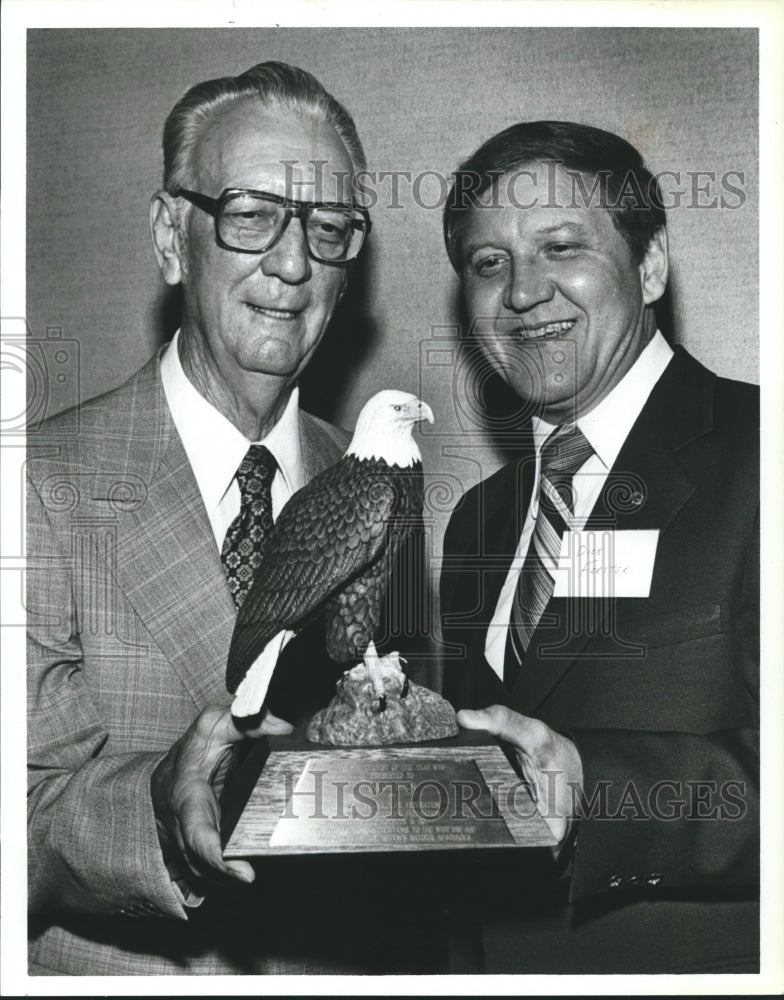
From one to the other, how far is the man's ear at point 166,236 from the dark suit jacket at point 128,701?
0.19 m

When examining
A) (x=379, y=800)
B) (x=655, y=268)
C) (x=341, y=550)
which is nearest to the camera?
(x=341, y=550)

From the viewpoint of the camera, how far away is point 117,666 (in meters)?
2.10

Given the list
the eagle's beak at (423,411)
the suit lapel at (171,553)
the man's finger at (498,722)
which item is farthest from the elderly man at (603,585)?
the suit lapel at (171,553)

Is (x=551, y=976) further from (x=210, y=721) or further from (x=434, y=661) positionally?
(x=210, y=721)

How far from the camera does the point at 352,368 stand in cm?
219

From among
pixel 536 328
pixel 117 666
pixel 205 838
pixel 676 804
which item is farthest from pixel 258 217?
pixel 676 804

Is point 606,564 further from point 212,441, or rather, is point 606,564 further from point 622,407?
point 212,441

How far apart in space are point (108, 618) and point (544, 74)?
139 centimetres

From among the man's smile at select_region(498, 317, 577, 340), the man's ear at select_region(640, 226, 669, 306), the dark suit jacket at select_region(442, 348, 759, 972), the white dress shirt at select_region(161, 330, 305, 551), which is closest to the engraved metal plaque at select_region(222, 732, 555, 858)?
the dark suit jacket at select_region(442, 348, 759, 972)

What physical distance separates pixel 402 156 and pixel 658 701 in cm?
119

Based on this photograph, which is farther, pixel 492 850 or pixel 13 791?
pixel 13 791

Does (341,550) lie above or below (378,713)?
above

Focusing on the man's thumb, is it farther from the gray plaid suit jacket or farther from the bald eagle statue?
the gray plaid suit jacket
